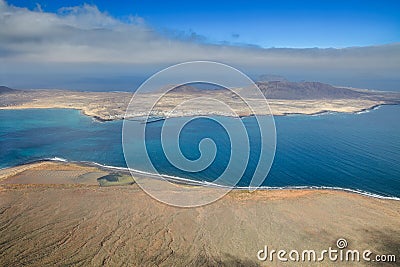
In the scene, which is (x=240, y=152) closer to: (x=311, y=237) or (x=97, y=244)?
(x=311, y=237)

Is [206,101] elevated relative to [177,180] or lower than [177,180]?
elevated

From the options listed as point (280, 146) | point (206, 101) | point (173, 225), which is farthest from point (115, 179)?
point (206, 101)

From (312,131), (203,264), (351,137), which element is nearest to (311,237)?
(203,264)

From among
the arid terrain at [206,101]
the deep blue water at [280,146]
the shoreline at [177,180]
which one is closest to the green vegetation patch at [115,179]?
the shoreline at [177,180]

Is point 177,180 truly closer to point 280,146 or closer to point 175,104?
point 280,146

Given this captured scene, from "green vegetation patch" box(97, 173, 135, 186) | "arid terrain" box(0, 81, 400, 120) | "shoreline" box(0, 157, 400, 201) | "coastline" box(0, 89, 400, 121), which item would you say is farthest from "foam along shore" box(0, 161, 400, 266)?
Answer: "coastline" box(0, 89, 400, 121)

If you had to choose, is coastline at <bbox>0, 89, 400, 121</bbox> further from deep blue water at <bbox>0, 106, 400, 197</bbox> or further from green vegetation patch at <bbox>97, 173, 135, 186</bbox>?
green vegetation patch at <bbox>97, 173, 135, 186</bbox>
